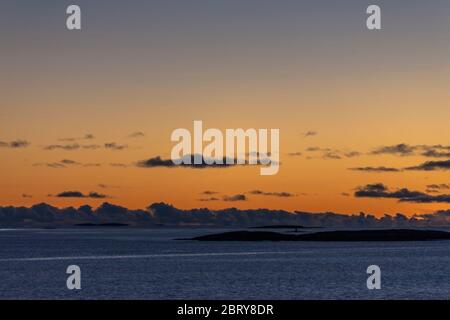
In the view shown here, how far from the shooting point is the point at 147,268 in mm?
118875

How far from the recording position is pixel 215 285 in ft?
293

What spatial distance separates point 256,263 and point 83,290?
5550 cm

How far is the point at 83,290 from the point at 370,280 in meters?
35.7
